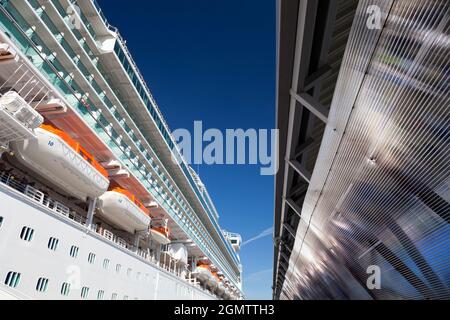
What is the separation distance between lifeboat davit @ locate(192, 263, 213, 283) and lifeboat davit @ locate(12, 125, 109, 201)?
77.7 ft

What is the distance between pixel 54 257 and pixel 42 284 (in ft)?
3.28

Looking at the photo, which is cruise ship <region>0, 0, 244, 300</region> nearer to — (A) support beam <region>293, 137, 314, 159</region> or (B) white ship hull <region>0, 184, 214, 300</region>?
(B) white ship hull <region>0, 184, 214, 300</region>

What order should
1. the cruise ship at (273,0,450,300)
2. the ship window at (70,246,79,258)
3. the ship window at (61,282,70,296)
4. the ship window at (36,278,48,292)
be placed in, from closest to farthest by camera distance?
the cruise ship at (273,0,450,300) → the ship window at (36,278,48,292) → the ship window at (61,282,70,296) → the ship window at (70,246,79,258)

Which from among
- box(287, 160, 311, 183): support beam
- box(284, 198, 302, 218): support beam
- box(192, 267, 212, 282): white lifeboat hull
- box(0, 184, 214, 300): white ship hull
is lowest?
box(0, 184, 214, 300): white ship hull

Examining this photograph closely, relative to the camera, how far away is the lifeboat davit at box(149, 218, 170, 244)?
23.5 meters

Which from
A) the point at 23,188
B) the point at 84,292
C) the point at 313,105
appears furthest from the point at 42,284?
the point at 313,105

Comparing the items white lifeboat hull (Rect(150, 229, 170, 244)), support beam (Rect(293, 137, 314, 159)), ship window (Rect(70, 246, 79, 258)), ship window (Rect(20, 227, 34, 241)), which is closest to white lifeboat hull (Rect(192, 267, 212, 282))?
white lifeboat hull (Rect(150, 229, 170, 244))

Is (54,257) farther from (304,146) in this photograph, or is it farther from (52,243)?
(304,146)

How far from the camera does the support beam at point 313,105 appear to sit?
676cm

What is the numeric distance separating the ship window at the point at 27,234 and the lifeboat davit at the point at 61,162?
274 cm

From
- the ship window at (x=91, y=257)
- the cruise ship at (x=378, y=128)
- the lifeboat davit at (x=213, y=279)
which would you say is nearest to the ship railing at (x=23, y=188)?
the ship window at (x=91, y=257)

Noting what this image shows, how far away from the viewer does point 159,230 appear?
934 inches

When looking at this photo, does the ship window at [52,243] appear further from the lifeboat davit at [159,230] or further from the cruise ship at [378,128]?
the lifeboat davit at [159,230]

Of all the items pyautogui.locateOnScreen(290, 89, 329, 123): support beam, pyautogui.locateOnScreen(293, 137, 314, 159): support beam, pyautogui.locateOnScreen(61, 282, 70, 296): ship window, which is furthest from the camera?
pyautogui.locateOnScreen(61, 282, 70, 296): ship window
